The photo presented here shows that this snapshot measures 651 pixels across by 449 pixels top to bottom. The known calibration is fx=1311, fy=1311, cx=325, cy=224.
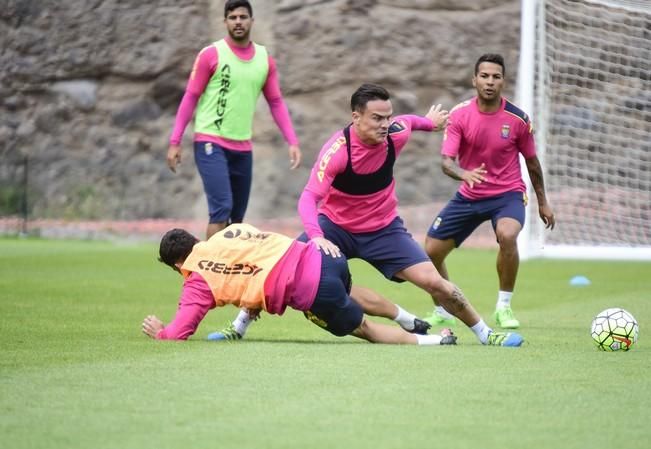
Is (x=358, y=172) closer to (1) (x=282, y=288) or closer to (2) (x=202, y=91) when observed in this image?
(1) (x=282, y=288)

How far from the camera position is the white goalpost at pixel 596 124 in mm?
15391

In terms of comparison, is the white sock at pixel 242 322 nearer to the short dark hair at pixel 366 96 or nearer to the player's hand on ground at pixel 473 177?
the short dark hair at pixel 366 96

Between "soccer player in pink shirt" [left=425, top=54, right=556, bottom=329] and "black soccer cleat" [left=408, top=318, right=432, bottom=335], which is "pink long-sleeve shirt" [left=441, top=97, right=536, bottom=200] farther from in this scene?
"black soccer cleat" [left=408, top=318, right=432, bottom=335]

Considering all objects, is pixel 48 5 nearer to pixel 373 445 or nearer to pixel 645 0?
pixel 645 0

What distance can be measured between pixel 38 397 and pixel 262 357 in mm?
1660

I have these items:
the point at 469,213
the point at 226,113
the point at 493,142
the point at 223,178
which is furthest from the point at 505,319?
the point at 226,113

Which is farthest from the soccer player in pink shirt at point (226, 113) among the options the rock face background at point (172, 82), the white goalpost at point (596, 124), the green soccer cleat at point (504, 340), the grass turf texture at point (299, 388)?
the rock face background at point (172, 82)

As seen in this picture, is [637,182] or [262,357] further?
[637,182]

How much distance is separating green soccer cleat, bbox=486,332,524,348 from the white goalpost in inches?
277

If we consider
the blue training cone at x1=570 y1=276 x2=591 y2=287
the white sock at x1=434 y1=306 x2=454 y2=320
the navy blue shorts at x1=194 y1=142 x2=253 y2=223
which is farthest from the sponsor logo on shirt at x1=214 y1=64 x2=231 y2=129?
the blue training cone at x1=570 y1=276 x2=591 y2=287

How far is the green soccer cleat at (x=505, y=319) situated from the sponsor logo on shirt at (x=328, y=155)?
7.04 feet

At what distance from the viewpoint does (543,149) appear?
48.6 ft

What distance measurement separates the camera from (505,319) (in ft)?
30.8

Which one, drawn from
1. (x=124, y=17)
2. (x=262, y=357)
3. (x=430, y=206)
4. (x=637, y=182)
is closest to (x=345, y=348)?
(x=262, y=357)
